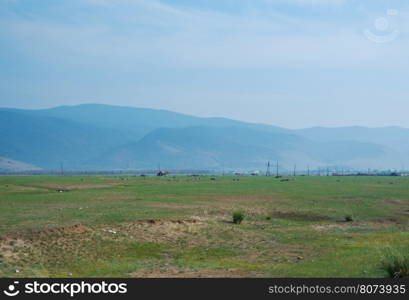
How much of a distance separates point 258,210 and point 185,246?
1963 centimetres

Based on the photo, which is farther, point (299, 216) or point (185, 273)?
point (299, 216)

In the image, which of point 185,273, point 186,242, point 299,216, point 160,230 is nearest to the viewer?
point 185,273

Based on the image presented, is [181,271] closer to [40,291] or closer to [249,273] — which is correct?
[249,273]

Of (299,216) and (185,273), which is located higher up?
(299,216)

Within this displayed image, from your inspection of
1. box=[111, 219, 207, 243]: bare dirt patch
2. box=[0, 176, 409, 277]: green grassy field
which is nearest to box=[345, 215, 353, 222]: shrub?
box=[0, 176, 409, 277]: green grassy field

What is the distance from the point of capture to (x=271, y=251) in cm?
3027

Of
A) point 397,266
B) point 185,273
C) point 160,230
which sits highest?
point 397,266

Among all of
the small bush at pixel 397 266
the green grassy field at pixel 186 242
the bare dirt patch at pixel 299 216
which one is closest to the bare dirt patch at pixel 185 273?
the green grassy field at pixel 186 242

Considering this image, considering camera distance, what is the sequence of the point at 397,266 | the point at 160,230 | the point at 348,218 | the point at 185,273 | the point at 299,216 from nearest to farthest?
the point at 397,266, the point at 185,273, the point at 160,230, the point at 348,218, the point at 299,216

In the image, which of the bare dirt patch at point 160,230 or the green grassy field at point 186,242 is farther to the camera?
the bare dirt patch at point 160,230

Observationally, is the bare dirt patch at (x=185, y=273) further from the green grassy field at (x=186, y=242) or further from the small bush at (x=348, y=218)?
the small bush at (x=348, y=218)

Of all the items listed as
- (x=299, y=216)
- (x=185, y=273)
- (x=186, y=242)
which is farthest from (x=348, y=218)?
(x=185, y=273)

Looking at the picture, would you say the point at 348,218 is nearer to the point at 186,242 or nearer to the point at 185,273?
the point at 186,242

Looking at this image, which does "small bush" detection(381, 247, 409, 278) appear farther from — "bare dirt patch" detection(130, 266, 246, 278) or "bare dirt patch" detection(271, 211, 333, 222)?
"bare dirt patch" detection(271, 211, 333, 222)
